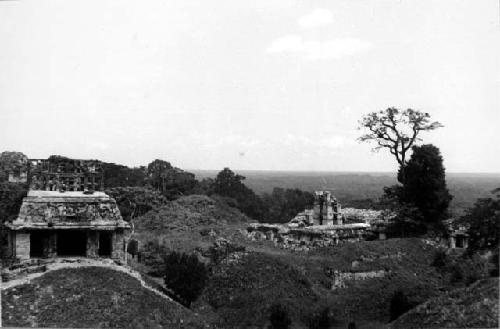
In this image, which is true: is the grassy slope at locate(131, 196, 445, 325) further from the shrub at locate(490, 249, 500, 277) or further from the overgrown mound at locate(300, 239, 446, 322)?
the shrub at locate(490, 249, 500, 277)

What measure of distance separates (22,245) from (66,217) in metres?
1.88

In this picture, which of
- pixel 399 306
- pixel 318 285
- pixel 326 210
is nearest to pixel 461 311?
pixel 399 306

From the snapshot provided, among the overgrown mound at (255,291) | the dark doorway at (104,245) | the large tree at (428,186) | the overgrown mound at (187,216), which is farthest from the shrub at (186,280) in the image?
the overgrown mound at (187,216)

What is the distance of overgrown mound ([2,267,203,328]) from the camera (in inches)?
691

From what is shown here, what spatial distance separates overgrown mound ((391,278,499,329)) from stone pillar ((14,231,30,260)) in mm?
13522

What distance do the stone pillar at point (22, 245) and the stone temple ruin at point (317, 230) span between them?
14.6 metres

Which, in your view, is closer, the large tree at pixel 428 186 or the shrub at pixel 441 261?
the shrub at pixel 441 261

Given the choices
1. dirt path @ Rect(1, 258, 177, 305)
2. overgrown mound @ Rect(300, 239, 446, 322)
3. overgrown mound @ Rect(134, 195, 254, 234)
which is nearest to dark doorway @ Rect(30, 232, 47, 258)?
dirt path @ Rect(1, 258, 177, 305)

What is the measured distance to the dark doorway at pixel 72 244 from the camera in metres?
24.1

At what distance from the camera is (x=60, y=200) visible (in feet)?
73.0

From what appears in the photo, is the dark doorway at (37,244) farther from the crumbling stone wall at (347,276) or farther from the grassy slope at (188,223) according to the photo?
the grassy slope at (188,223)

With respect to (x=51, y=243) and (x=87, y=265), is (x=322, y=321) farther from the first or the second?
(x=51, y=243)

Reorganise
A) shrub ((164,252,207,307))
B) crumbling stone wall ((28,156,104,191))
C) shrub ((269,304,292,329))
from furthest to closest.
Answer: crumbling stone wall ((28,156,104,191)) → shrub ((164,252,207,307)) → shrub ((269,304,292,329))

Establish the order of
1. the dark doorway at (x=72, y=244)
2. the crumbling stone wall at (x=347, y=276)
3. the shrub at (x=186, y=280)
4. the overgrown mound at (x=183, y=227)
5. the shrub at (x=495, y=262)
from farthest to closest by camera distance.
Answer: the overgrown mound at (x=183, y=227)
the crumbling stone wall at (x=347, y=276)
the dark doorway at (x=72, y=244)
the shrub at (x=186, y=280)
the shrub at (x=495, y=262)
